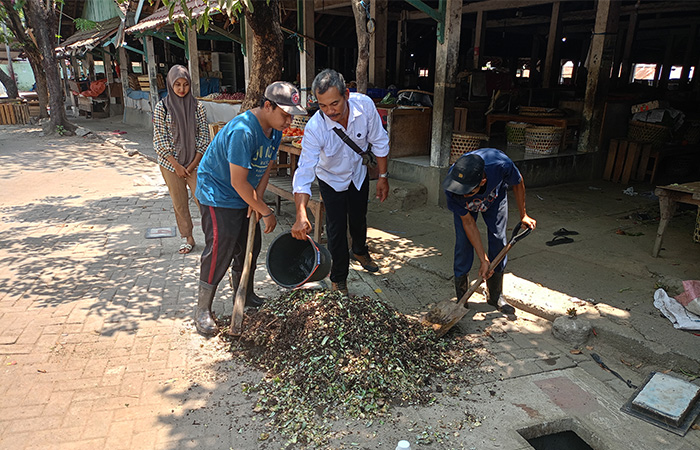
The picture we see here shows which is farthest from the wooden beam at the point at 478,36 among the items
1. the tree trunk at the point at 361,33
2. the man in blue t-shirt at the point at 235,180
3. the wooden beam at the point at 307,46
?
the man in blue t-shirt at the point at 235,180

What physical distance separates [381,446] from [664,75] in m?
15.6

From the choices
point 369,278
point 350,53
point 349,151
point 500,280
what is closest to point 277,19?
point 349,151

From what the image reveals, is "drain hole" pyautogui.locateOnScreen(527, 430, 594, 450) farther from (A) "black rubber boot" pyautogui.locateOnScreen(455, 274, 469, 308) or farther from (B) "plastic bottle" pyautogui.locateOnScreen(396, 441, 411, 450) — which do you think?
(A) "black rubber boot" pyautogui.locateOnScreen(455, 274, 469, 308)

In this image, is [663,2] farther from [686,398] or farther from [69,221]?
[69,221]

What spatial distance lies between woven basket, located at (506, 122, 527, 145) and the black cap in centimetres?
578

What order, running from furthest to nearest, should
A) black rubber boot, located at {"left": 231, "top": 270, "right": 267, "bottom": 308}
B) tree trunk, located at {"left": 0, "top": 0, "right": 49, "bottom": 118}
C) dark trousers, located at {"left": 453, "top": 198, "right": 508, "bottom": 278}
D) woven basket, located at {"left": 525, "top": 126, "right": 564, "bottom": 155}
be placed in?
tree trunk, located at {"left": 0, "top": 0, "right": 49, "bottom": 118}
woven basket, located at {"left": 525, "top": 126, "right": 564, "bottom": 155}
black rubber boot, located at {"left": 231, "top": 270, "right": 267, "bottom": 308}
dark trousers, located at {"left": 453, "top": 198, "right": 508, "bottom": 278}

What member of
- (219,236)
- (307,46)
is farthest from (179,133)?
(307,46)

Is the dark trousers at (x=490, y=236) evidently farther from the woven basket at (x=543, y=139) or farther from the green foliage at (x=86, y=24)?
the green foliage at (x=86, y=24)

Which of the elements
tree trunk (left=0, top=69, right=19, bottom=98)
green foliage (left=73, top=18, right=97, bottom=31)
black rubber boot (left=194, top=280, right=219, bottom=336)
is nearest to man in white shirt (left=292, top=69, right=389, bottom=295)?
black rubber boot (left=194, top=280, right=219, bottom=336)

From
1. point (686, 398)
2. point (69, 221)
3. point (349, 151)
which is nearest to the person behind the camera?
point (686, 398)

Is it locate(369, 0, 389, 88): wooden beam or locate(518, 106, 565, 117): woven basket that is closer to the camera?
locate(518, 106, 565, 117): woven basket

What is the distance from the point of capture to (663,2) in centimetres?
1044

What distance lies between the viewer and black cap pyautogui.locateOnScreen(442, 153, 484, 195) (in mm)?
3172

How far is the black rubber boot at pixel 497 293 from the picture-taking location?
403 cm
